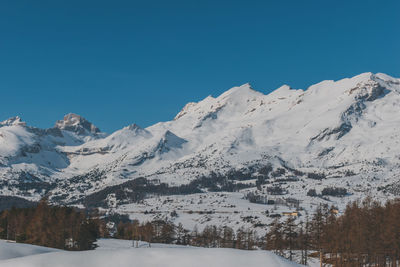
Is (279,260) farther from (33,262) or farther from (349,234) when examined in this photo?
(349,234)

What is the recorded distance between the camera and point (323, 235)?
261 feet

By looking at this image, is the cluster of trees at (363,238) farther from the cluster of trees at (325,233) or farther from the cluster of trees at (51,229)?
the cluster of trees at (51,229)

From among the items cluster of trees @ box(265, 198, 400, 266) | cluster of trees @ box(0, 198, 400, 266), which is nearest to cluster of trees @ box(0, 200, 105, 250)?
cluster of trees @ box(0, 198, 400, 266)

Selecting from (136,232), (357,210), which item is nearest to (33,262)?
(357,210)

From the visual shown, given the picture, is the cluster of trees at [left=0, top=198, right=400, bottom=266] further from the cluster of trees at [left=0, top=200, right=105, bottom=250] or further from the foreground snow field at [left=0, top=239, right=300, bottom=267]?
the foreground snow field at [left=0, top=239, right=300, bottom=267]

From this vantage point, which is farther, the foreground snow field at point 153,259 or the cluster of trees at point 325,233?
the cluster of trees at point 325,233

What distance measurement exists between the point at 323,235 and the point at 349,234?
5.76 m

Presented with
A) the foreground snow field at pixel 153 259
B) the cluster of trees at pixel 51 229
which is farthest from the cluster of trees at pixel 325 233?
the foreground snow field at pixel 153 259

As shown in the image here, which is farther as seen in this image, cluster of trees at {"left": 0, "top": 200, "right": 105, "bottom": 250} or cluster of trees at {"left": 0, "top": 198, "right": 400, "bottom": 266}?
cluster of trees at {"left": 0, "top": 200, "right": 105, "bottom": 250}

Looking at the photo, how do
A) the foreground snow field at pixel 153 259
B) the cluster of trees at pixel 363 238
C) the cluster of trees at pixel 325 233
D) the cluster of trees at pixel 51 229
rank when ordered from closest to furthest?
the foreground snow field at pixel 153 259
the cluster of trees at pixel 363 238
the cluster of trees at pixel 325 233
the cluster of trees at pixel 51 229

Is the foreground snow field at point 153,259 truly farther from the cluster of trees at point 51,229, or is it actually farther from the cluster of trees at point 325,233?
the cluster of trees at point 51,229

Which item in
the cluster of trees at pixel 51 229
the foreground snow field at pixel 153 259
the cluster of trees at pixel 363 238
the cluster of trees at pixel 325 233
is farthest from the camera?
the cluster of trees at pixel 51 229

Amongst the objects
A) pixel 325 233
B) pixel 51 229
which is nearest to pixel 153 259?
pixel 325 233

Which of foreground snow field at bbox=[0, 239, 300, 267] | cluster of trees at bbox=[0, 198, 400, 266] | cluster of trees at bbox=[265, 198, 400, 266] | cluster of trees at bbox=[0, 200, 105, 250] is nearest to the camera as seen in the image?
foreground snow field at bbox=[0, 239, 300, 267]
